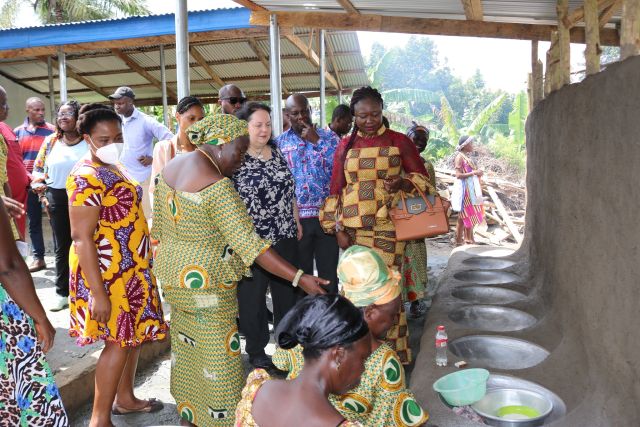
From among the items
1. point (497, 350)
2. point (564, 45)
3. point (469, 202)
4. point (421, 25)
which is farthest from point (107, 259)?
point (469, 202)

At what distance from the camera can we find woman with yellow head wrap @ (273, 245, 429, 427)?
2.09 m

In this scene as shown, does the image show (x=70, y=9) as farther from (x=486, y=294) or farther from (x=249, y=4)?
(x=486, y=294)

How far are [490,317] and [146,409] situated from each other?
8.44 feet

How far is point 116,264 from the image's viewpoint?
9.24ft

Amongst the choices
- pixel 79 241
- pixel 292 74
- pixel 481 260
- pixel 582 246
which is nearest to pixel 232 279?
pixel 79 241

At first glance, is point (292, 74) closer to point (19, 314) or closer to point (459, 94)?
point (19, 314)

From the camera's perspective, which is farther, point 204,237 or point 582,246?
point 582,246

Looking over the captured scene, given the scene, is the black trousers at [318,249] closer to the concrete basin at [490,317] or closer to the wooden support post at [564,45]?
the concrete basin at [490,317]

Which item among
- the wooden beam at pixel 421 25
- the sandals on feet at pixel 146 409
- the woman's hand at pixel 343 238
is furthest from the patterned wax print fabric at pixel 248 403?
the wooden beam at pixel 421 25

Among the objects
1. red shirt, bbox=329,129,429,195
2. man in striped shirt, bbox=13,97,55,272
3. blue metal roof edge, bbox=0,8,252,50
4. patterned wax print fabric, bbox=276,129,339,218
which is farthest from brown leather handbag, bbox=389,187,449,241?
blue metal roof edge, bbox=0,8,252,50

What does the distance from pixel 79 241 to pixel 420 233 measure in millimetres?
2004

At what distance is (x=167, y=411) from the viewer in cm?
342

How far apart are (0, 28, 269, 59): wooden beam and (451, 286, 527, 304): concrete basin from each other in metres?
5.35

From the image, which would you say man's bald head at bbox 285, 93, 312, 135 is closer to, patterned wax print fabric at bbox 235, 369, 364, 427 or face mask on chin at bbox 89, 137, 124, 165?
face mask on chin at bbox 89, 137, 124, 165
